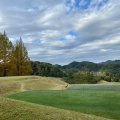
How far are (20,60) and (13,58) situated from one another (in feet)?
6.52

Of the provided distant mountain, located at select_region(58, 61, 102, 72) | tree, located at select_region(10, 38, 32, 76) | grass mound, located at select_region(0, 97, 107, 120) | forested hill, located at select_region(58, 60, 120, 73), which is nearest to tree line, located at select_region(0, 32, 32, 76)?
tree, located at select_region(10, 38, 32, 76)

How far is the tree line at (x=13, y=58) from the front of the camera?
4184cm

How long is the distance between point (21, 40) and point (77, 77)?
19511 mm

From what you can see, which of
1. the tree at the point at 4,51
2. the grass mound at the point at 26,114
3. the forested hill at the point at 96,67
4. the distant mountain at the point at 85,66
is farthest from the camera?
the distant mountain at the point at 85,66

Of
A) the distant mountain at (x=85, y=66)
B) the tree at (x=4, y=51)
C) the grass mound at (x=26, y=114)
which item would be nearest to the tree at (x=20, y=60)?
the tree at (x=4, y=51)

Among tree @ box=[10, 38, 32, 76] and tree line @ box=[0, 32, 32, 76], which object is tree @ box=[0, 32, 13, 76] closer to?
tree line @ box=[0, 32, 32, 76]

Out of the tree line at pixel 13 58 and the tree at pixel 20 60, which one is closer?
the tree line at pixel 13 58

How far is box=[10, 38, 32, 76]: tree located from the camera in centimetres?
4394

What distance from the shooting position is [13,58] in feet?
141

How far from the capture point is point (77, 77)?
57.3 meters

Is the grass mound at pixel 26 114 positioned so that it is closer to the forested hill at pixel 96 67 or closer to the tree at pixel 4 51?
the tree at pixel 4 51

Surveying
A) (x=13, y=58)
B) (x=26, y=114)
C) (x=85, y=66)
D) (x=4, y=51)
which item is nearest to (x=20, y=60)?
(x=13, y=58)

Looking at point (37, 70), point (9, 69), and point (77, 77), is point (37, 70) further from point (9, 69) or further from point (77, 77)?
point (9, 69)

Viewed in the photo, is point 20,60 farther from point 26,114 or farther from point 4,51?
point 26,114
